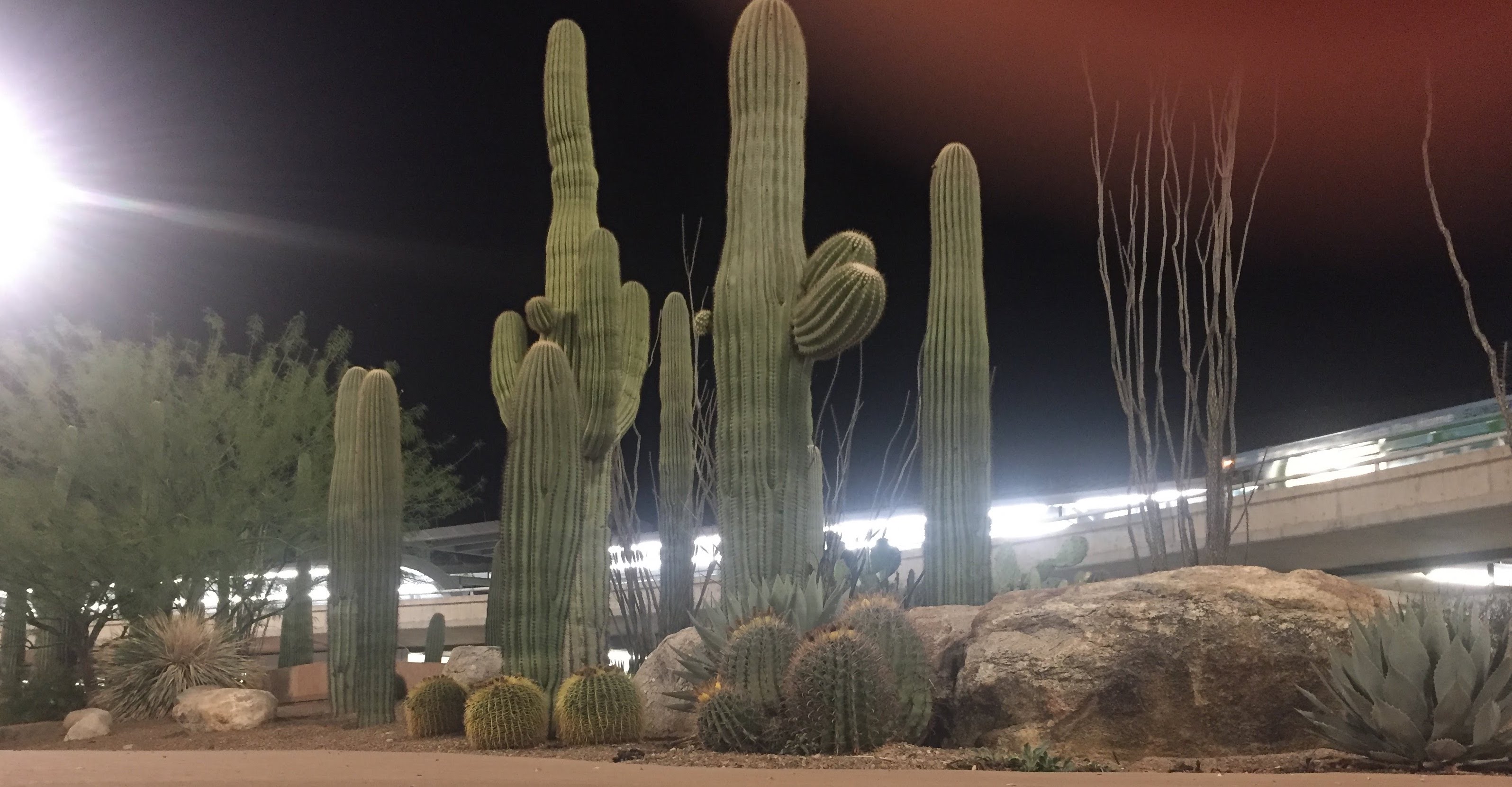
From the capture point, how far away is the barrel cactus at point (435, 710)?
37.4ft

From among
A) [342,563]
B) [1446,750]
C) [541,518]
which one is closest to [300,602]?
[342,563]

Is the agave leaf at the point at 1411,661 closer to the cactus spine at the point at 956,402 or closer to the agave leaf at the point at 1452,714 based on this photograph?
the agave leaf at the point at 1452,714

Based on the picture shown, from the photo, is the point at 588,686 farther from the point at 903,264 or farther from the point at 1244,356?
the point at 1244,356

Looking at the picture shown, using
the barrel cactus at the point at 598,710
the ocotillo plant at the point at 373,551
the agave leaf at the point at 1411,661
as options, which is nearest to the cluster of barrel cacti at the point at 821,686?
the barrel cactus at the point at 598,710

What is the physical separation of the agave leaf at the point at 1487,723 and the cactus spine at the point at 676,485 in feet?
34.7

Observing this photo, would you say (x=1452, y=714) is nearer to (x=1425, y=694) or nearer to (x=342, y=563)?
(x=1425, y=694)

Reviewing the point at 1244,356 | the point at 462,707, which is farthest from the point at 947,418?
the point at 1244,356

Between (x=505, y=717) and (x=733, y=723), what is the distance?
2.70 metres

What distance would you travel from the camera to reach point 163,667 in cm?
1534

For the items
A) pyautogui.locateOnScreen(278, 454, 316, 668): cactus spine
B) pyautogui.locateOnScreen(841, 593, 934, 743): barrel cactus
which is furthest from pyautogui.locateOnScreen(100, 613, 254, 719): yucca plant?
pyautogui.locateOnScreen(841, 593, 934, 743): barrel cactus

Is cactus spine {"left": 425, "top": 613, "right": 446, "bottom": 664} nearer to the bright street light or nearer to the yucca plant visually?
the yucca plant

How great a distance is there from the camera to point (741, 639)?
8594 mm

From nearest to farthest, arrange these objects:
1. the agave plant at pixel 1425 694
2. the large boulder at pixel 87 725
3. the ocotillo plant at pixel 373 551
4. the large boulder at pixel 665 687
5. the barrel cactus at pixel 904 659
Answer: the agave plant at pixel 1425 694 < the barrel cactus at pixel 904 659 < the large boulder at pixel 665 687 < the large boulder at pixel 87 725 < the ocotillo plant at pixel 373 551

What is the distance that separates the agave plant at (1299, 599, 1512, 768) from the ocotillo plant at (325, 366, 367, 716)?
1033 centimetres
